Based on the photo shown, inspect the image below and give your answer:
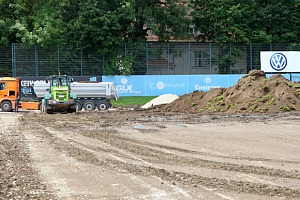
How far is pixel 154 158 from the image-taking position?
1291cm

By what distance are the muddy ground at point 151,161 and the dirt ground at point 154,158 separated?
0.02 metres

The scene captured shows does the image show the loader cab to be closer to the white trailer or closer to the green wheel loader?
the green wheel loader

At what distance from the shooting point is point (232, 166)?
1155cm

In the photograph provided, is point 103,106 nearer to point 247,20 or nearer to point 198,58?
point 198,58

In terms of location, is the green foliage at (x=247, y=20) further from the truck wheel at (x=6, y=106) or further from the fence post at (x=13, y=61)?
the truck wheel at (x=6, y=106)

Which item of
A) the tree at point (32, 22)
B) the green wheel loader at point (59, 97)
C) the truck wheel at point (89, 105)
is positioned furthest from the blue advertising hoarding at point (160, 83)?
the green wheel loader at point (59, 97)

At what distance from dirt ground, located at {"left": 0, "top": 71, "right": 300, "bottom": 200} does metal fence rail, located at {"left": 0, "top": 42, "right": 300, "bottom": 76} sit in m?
22.0

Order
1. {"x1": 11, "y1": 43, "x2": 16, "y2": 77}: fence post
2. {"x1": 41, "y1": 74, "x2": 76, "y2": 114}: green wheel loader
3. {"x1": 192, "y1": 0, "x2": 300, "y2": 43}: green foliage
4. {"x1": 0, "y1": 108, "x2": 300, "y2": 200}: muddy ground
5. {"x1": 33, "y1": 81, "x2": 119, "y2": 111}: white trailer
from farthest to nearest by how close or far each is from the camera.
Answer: {"x1": 192, "y1": 0, "x2": 300, "y2": 43}: green foliage → {"x1": 11, "y1": 43, "x2": 16, "y2": 77}: fence post → {"x1": 33, "y1": 81, "x2": 119, "y2": 111}: white trailer → {"x1": 41, "y1": 74, "x2": 76, "y2": 114}: green wheel loader → {"x1": 0, "y1": 108, "x2": 300, "y2": 200}: muddy ground

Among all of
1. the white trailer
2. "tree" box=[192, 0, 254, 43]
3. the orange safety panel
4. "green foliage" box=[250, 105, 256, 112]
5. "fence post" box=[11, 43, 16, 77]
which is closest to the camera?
"green foliage" box=[250, 105, 256, 112]

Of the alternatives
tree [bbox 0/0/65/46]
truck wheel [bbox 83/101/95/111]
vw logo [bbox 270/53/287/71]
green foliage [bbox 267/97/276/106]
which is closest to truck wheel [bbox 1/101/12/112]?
truck wheel [bbox 83/101/95/111]

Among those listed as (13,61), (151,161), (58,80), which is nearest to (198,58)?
(13,61)

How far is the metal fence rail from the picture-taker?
47.3 m

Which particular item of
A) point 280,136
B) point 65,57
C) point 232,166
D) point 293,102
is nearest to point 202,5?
point 65,57

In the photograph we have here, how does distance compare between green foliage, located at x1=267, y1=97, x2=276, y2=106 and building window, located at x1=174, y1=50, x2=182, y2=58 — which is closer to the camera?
green foliage, located at x1=267, y1=97, x2=276, y2=106
